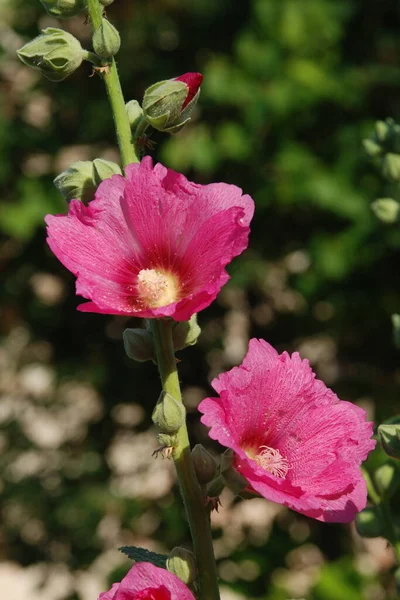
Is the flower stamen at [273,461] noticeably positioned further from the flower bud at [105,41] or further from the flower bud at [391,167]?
the flower bud at [391,167]

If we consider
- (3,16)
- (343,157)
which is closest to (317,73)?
(343,157)

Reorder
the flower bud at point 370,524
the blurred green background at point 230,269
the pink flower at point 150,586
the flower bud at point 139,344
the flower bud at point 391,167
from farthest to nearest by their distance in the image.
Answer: the blurred green background at point 230,269
the flower bud at point 391,167
the flower bud at point 370,524
the flower bud at point 139,344
the pink flower at point 150,586

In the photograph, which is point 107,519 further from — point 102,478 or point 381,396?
point 381,396

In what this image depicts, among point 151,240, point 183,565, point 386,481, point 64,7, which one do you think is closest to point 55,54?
point 64,7

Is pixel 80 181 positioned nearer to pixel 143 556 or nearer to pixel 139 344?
pixel 139 344

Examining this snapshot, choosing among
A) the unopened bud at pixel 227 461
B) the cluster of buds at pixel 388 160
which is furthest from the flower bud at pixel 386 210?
the unopened bud at pixel 227 461
